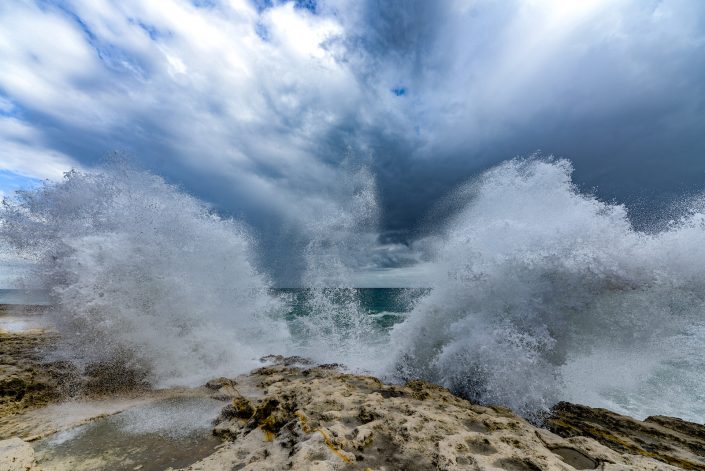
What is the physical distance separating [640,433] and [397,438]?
4.64 m

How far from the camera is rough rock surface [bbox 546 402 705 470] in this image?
14.9ft

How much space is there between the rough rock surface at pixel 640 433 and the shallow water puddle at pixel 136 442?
6.35 metres

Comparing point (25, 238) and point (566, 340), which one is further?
point (25, 238)

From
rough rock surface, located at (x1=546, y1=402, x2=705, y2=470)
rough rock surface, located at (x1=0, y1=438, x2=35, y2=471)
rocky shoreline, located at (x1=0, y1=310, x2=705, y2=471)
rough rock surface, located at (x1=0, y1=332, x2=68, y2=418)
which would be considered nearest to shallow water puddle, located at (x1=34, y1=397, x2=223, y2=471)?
rocky shoreline, located at (x1=0, y1=310, x2=705, y2=471)

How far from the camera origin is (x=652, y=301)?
7.59m

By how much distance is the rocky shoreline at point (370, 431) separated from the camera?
3.66m

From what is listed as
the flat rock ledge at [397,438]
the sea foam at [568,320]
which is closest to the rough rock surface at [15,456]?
the flat rock ledge at [397,438]

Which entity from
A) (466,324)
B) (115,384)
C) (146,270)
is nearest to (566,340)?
(466,324)

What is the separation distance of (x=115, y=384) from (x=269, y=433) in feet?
17.8

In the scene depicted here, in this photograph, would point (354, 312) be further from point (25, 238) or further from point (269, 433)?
point (25, 238)

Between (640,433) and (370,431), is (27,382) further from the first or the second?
(640,433)

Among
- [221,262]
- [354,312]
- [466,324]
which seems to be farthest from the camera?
[354,312]

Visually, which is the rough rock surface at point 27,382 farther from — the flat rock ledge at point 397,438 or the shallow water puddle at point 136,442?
the flat rock ledge at point 397,438

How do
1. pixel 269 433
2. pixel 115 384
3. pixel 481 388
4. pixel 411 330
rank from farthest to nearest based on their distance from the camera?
pixel 411 330 → pixel 115 384 → pixel 481 388 → pixel 269 433
